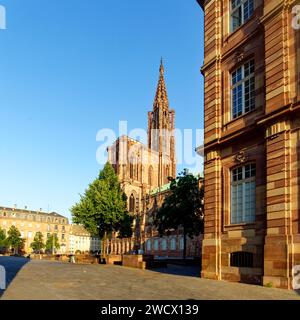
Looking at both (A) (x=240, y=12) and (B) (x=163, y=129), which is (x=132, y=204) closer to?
(B) (x=163, y=129)

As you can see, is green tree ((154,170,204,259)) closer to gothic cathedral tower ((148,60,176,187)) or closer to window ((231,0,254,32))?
window ((231,0,254,32))

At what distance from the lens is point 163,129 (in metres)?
120

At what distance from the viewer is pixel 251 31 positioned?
19.8 meters

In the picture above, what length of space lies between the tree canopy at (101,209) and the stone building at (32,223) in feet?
304

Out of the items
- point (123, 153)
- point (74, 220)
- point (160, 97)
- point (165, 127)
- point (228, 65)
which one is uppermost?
point (160, 97)

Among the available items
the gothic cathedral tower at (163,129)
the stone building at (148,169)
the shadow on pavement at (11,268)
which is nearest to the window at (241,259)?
the shadow on pavement at (11,268)

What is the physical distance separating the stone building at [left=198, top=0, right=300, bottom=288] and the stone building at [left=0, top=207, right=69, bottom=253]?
12079 centimetres

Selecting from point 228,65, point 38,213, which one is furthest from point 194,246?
point 38,213

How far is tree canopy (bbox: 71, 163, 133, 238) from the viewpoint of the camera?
149ft

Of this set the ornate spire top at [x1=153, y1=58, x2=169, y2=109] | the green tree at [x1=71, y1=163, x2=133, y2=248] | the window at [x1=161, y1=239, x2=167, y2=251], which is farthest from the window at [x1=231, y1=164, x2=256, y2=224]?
the ornate spire top at [x1=153, y1=58, x2=169, y2=109]
